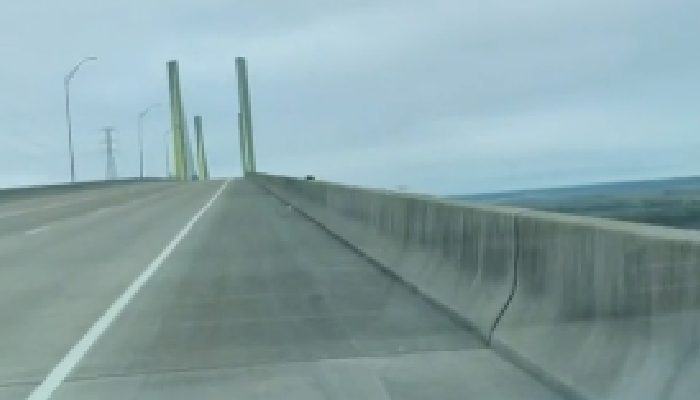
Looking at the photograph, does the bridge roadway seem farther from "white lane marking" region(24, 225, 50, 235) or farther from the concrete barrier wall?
"white lane marking" region(24, 225, 50, 235)

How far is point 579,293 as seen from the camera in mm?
7984

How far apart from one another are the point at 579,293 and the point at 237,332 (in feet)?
14.3

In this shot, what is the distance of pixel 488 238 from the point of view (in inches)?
432

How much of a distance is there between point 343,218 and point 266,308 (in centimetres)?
1197

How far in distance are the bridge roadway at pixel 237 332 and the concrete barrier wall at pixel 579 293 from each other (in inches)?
12.6

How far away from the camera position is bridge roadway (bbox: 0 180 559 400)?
8492mm

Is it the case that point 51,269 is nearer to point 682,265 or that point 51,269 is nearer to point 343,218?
Answer: point 343,218

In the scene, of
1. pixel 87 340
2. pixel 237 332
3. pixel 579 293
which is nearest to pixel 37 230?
pixel 87 340

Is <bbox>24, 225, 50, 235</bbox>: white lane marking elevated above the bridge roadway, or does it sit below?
above

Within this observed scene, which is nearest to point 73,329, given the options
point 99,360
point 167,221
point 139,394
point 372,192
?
point 99,360

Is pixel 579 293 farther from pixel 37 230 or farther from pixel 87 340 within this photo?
pixel 37 230

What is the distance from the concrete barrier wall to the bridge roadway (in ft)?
1.05

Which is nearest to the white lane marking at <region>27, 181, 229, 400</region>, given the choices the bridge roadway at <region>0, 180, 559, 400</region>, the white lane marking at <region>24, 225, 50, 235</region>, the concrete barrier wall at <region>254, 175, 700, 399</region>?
the bridge roadway at <region>0, 180, 559, 400</region>

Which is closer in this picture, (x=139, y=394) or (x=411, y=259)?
(x=139, y=394)
